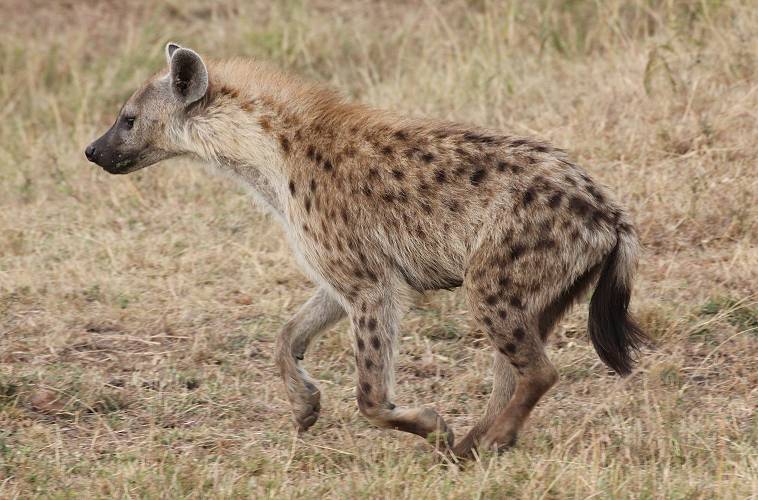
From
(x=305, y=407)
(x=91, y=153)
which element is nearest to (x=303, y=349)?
(x=305, y=407)

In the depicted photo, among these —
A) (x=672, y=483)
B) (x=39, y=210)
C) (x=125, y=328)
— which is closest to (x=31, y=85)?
(x=39, y=210)

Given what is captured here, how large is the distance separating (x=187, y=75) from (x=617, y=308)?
1.69m

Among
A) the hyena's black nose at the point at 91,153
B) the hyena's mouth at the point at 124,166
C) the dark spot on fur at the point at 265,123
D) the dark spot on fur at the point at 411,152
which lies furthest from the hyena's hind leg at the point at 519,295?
the hyena's black nose at the point at 91,153

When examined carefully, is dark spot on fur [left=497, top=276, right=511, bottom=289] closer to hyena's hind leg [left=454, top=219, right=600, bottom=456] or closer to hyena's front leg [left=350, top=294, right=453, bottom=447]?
hyena's hind leg [left=454, top=219, right=600, bottom=456]

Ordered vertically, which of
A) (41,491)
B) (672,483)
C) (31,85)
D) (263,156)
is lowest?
(31,85)

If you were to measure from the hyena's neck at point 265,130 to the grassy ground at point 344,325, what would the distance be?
→ 765 millimetres

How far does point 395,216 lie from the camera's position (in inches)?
167

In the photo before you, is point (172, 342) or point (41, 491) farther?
point (172, 342)

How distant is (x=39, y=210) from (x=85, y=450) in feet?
8.06

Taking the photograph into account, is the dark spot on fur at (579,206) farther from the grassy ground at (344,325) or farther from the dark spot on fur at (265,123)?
the dark spot on fur at (265,123)

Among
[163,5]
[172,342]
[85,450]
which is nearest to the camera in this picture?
[85,450]

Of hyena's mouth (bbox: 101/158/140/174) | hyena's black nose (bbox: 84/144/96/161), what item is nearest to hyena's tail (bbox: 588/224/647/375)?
hyena's mouth (bbox: 101/158/140/174)

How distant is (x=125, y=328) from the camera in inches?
205

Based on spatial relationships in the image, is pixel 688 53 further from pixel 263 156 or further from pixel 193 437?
pixel 193 437
